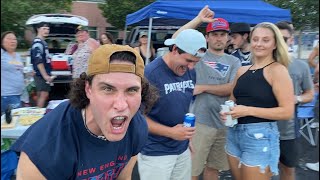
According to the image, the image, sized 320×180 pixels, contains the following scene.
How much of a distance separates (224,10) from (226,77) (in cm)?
378

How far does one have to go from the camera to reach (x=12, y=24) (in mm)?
1294

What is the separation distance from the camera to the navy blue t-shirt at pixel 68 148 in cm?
131

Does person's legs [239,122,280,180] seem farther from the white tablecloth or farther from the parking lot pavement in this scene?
the white tablecloth

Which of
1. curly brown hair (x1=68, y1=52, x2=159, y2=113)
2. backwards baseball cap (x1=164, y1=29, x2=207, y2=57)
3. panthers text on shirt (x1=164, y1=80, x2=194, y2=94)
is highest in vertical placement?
backwards baseball cap (x1=164, y1=29, x2=207, y2=57)

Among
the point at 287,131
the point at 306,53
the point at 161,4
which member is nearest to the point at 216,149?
the point at 287,131

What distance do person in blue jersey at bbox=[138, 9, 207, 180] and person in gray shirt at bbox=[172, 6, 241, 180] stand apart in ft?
1.53

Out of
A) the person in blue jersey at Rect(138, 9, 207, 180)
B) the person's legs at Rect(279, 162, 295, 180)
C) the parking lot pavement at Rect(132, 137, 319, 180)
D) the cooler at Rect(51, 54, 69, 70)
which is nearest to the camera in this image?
the person in blue jersey at Rect(138, 9, 207, 180)

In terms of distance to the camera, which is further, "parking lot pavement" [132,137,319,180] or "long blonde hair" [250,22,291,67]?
"parking lot pavement" [132,137,319,180]

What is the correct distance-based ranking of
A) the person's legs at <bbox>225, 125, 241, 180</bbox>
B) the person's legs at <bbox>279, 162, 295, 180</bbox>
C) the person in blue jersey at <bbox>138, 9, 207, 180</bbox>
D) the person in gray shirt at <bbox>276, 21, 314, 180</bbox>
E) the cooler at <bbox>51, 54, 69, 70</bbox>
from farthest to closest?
the cooler at <bbox>51, 54, 69, 70</bbox> → the person's legs at <bbox>279, 162, 295, 180</bbox> → the person in gray shirt at <bbox>276, 21, 314, 180</bbox> → the person's legs at <bbox>225, 125, 241, 180</bbox> → the person in blue jersey at <bbox>138, 9, 207, 180</bbox>

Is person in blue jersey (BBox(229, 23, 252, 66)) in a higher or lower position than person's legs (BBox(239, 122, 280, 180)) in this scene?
higher

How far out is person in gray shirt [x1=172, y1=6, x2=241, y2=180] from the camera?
296 cm

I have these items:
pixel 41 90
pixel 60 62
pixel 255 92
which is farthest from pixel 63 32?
pixel 255 92

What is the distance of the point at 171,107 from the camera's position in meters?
2.40

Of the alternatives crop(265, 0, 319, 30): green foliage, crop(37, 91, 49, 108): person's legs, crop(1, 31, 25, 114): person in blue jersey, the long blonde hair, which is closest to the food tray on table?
crop(1, 31, 25, 114): person in blue jersey
